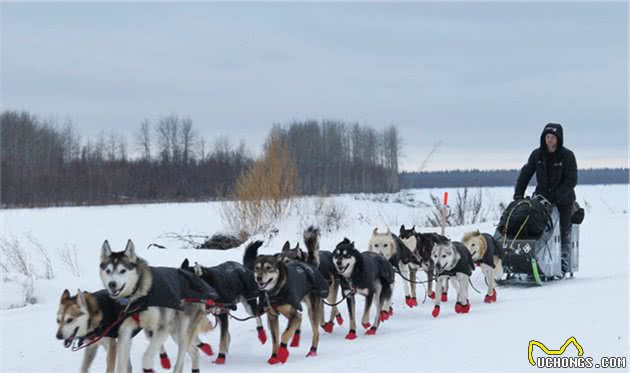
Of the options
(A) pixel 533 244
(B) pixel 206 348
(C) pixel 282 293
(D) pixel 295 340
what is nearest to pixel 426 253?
(A) pixel 533 244

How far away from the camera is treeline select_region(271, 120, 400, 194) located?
72375 mm

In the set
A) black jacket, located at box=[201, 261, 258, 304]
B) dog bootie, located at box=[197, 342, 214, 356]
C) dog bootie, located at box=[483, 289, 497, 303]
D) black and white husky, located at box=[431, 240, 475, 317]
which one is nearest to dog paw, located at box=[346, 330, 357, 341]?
black jacket, located at box=[201, 261, 258, 304]

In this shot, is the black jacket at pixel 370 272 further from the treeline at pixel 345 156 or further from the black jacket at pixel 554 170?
the treeline at pixel 345 156

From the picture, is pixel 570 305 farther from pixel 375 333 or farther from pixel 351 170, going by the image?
pixel 351 170

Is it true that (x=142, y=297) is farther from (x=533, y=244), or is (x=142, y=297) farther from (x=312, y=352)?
(x=533, y=244)

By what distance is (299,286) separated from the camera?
7859mm

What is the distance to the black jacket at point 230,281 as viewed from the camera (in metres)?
7.65

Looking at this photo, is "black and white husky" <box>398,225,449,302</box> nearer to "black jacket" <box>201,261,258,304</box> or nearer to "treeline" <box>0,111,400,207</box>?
"black jacket" <box>201,261,258,304</box>

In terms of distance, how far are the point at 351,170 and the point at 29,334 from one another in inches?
2607

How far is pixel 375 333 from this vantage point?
9.00 metres

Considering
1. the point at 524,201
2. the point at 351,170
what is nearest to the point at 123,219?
the point at 524,201

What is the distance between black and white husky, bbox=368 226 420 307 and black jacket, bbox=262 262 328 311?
2801 mm

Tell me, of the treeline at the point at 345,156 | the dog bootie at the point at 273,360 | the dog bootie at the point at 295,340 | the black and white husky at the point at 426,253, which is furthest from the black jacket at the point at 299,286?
the treeline at the point at 345,156

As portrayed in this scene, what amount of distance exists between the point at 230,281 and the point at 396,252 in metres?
3.83
